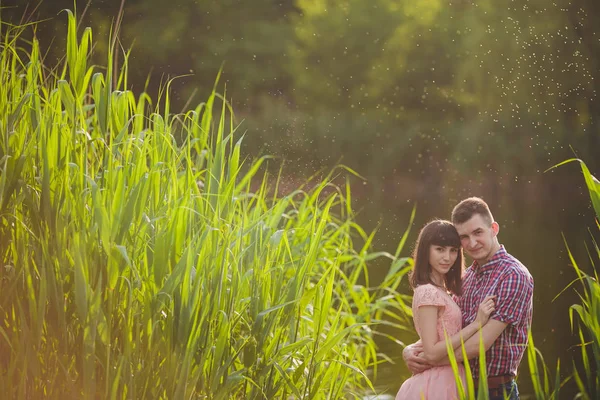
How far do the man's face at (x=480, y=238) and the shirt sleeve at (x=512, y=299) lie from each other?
104 millimetres

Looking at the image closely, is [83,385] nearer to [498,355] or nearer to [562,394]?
[498,355]

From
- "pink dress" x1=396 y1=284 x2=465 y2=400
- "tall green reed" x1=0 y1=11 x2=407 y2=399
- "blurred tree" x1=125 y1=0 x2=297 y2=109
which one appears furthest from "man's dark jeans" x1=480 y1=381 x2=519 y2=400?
"blurred tree" x1=125 y1=0 x2=297 y2=109

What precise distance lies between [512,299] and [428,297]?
24cm

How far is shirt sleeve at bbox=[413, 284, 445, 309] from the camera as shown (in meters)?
→ 2.14

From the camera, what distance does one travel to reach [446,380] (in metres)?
2.11

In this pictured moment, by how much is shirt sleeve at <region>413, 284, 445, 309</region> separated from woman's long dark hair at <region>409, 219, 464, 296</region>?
1.4 inches

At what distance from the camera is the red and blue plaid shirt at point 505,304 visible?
2.03 metres

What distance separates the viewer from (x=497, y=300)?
2.04 metres

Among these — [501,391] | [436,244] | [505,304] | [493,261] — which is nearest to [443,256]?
[436,244]

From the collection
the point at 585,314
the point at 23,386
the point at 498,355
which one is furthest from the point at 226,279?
the point at 585,314

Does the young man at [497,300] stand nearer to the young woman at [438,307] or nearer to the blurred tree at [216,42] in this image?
the young woman at [438,307]

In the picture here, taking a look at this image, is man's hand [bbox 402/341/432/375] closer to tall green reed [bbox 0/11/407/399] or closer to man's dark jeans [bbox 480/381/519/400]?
man's dark jeans [bbox 480/381/519/400]

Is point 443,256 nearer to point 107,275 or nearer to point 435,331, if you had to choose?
point 435,331

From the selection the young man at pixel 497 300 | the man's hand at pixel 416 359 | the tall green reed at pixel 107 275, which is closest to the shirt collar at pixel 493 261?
the young man at pixel 497 300
